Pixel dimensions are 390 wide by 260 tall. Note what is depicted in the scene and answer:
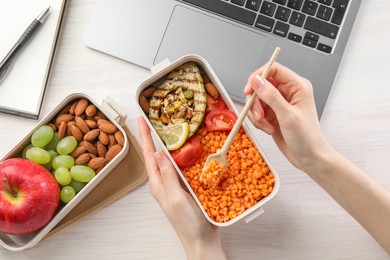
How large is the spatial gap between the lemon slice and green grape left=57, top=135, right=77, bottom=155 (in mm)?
160

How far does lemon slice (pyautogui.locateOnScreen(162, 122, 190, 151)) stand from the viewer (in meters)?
0.75

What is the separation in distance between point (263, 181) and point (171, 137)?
0.16m

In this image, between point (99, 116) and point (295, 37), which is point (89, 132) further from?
point (295, 37)

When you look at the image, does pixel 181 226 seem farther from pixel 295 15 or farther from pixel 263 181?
pixel 295 15

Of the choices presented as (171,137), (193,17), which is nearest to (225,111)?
(171,137)

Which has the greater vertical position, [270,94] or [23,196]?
[270,94]

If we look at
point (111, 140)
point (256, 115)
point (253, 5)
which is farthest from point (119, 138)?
point (253, 5)

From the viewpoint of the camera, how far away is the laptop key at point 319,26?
851mm

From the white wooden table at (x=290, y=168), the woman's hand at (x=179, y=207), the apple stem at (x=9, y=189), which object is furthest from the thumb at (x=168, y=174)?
the apple stem at (x=9, y=189)

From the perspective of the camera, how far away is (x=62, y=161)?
0.80 metres

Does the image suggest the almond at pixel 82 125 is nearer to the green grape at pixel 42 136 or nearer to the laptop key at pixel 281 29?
the green grape at pixel 42 136

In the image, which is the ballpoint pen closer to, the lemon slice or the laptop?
the laptop

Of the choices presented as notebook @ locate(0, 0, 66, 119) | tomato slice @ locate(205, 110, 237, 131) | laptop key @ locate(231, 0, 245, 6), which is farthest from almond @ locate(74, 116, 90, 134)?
laptop key @ locate(231, 0, 245, 6)

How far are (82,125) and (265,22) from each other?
37cm
